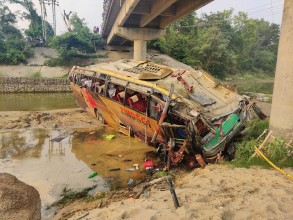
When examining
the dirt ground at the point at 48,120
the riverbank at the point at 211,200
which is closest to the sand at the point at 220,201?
the riverbank at the point at 211,200

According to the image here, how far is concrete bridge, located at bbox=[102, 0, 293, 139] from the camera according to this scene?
5.89 meters

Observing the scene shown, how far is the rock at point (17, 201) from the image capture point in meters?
4.23

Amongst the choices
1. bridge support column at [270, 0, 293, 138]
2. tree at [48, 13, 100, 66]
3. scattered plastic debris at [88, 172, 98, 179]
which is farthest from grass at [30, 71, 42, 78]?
bridge support column at [270, 0, 293, 138]

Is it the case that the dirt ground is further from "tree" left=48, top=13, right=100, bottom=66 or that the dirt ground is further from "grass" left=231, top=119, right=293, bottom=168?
"tree" left=48, top=13, right=100, bottom=66

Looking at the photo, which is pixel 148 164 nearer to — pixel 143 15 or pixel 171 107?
pixel 171 107

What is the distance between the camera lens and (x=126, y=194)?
5.58 metres

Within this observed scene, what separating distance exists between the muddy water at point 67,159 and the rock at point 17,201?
0.85ft

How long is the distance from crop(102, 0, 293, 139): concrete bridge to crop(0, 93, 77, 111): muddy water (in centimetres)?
674

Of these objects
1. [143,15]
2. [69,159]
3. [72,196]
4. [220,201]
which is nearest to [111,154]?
[69,159]

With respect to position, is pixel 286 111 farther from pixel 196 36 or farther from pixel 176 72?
pixel 196 36

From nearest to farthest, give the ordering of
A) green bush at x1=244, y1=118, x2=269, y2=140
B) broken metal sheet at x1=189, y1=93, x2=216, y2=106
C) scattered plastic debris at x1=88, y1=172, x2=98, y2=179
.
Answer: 1. scattered plastic debris at x1=88, y1=172, x2=98, y2=179
2. broken metal sheet at x1=189, y1=93, x2=216, y2=106
3. green bush at x1=244, y1=118, x2=269, y2=140

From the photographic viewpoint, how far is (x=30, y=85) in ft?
72.0

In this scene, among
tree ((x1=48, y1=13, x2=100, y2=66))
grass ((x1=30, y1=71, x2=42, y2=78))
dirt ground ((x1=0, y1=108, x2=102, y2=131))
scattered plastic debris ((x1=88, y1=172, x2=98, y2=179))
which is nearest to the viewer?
scattered plastic debris ((x1=88, y1=172, x2=98, y2=179))

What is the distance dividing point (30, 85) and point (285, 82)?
817 inches
